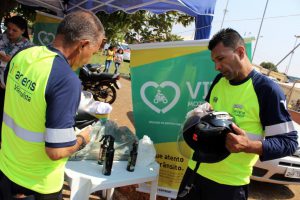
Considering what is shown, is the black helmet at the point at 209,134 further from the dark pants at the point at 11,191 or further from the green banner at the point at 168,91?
the green banner at the point at 168,91

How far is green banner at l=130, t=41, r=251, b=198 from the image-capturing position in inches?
124

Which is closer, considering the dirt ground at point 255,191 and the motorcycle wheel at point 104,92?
the dirt ground at point 255,191

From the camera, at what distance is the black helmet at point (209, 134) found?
6.00 ft

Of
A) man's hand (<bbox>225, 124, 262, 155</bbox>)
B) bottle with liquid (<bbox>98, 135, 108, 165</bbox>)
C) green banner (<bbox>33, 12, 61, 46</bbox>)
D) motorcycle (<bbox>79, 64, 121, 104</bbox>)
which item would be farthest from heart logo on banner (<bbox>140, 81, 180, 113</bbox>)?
motorcycle (<bbox>79, 64, 121, 104</bbox>)

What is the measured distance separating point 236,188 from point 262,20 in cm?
3230

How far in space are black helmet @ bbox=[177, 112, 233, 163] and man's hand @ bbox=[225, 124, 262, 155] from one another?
0.03m

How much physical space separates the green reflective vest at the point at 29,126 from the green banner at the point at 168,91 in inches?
65.9

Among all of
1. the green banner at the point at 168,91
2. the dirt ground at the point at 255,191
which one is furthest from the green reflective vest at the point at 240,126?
the dirt ground at the point at 255,191

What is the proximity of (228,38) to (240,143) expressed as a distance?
28.3 inches

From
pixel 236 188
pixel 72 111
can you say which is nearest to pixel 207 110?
pixel 236 188

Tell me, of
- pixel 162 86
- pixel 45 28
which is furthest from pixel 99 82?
pixel 162 86

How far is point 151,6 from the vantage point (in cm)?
527

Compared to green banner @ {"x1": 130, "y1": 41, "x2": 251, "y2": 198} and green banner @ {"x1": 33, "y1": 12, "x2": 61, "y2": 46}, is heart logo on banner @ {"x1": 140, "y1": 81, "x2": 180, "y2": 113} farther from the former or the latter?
green banner @ {"x1": 33, "y1": 12, "x2": 61, "y2": 46}

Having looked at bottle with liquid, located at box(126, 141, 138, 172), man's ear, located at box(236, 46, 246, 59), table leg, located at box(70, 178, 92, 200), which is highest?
man's ear, located at box(236, 46, 246, 59)
